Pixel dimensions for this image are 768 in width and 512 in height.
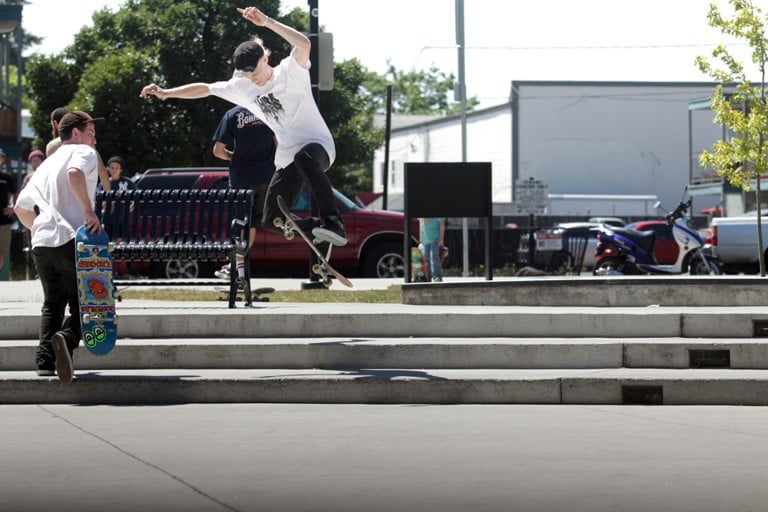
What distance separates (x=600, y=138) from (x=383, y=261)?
141 feet

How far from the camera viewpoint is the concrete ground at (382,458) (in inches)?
226

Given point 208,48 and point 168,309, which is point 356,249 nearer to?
point 168,309

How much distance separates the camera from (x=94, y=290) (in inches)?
355

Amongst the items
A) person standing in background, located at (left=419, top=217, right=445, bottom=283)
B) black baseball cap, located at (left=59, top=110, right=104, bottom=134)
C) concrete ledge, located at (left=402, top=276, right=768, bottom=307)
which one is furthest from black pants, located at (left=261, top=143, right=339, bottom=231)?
person standing in background, located at (left=419, top=217, right=445, bottom=283)

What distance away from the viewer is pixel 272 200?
444 inches

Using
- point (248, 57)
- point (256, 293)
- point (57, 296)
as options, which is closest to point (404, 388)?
point (57, 296)

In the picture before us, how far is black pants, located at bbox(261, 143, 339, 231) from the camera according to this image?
10.8 m

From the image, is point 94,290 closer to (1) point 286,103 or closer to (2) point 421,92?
(1) point 286,103

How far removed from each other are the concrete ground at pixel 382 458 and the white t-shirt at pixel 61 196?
1.16 metres

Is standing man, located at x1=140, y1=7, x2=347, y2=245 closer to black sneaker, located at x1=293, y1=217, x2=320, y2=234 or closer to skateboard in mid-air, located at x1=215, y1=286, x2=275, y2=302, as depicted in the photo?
black sneaker, located at x1=293, y1=217, x2=320, y2=234

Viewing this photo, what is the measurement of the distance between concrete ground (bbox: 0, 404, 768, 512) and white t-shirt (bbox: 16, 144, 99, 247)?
1.16m

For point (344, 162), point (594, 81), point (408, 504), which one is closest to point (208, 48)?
point (344, 162)

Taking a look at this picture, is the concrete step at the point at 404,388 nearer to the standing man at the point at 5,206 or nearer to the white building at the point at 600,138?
the standing man at the point at 5,206

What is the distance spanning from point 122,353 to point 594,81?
174 feet
